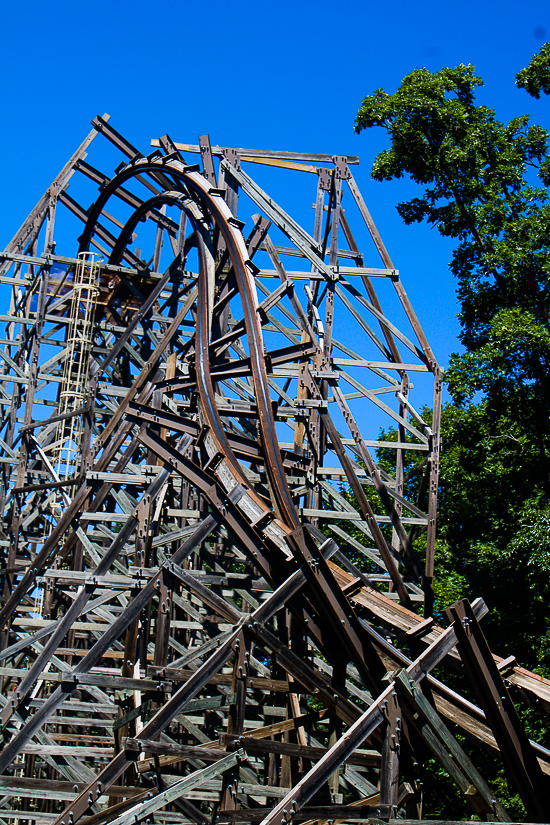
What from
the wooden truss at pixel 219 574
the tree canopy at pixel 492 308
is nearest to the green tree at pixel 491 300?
the tree canopy at pixel 492 308

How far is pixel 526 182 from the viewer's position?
1803cm

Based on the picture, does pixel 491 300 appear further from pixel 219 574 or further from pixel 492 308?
pixel 219 574

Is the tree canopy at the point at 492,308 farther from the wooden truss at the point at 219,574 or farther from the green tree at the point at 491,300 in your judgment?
the wooden truss at the point at 219,574

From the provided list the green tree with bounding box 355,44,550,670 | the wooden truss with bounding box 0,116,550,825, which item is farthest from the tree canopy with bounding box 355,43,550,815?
the wooden truss with bounding box 0,116,550,825

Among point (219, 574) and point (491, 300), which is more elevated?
point (491, 300)

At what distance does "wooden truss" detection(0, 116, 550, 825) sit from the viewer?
650 centimetres

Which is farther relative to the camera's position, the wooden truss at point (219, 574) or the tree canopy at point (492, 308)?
the tree canopy at point (492, 308)

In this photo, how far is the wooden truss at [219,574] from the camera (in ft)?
21.3

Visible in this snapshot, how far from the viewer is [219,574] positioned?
30.3 feet

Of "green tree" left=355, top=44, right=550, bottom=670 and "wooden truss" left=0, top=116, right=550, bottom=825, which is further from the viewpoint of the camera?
"green tree" left=355, top=44, right=550, bottom=670

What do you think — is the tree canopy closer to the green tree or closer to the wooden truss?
the green tree

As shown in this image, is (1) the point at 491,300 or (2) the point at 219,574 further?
(1) the point at 491,300

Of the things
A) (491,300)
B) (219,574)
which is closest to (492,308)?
(491,300)

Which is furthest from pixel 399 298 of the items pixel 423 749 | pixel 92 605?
pixel 423 749
